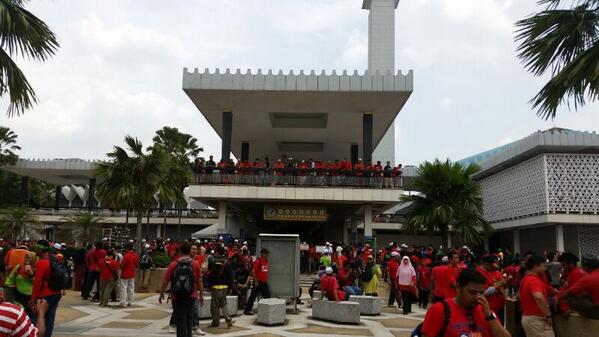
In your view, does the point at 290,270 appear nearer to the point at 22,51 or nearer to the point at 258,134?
the point at 22,51

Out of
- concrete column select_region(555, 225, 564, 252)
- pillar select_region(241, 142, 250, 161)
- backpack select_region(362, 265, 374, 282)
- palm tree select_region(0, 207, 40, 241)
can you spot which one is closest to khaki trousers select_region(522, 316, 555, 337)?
backpack select_region(362, 265, 374, 282)

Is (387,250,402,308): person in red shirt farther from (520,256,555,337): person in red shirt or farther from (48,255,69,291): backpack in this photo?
(48,255,69,291): backpack

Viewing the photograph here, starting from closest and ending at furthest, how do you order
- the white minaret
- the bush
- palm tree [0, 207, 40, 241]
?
the bush
palm tree [0, 207, 40, 241]
the white minaret

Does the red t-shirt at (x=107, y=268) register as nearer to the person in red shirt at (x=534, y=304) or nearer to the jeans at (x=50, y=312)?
the jeans at (x=50, y=312)

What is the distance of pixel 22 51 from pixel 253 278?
608cm

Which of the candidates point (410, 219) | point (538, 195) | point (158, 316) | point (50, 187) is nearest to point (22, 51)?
point (158, 316)

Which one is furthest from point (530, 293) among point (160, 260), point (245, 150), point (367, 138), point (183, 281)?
point (245, 150)

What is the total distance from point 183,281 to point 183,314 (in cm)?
49

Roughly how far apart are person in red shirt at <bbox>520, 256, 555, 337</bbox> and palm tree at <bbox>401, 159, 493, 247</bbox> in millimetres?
17109

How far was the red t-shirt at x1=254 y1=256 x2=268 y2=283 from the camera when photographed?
1058 centimetres

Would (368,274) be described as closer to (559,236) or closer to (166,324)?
(166,324)

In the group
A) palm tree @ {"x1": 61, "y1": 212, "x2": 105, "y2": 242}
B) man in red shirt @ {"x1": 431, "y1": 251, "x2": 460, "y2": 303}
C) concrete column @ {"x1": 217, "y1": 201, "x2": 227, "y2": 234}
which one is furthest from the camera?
palm tree @ {"x1": 61, "y1": 212, "x2": 105, "y2": 242}

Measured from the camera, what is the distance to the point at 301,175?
71.0ft

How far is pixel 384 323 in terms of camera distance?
10.5 metres
